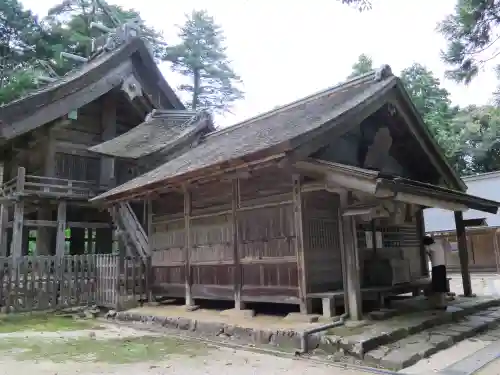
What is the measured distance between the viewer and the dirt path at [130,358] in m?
5.55

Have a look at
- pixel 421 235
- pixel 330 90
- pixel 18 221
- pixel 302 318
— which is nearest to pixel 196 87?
pixel 18 221

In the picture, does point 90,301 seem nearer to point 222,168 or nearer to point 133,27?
point 222,168

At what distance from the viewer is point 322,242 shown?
8.11 metres

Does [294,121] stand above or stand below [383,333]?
above

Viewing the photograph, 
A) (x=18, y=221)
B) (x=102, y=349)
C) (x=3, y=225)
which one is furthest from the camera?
(x=3, y=225)

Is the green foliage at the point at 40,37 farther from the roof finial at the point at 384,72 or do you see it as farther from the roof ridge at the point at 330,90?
the roof finial at the point at 384,72

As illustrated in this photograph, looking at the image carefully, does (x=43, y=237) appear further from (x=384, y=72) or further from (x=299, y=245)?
(x=384, y=72)

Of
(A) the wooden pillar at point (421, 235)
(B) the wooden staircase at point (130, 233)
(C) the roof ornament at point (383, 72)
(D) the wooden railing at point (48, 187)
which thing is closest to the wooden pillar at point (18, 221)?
(D) the wooden railing at point (48, 187)

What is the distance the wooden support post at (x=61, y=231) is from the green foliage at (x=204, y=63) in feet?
63.9

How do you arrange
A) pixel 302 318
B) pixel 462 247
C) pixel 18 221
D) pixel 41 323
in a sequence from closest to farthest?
pixel 302 318, pixel 41 323, pixel 462 247, pixel 18 221

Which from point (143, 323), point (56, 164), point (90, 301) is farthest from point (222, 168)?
point (56, 164)

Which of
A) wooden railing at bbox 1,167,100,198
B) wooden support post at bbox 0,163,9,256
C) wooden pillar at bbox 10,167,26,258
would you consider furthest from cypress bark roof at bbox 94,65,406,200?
wooden support post at bbox 0,163,9,256

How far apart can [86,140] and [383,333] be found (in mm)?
15502

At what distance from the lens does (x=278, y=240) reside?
8188 mm
